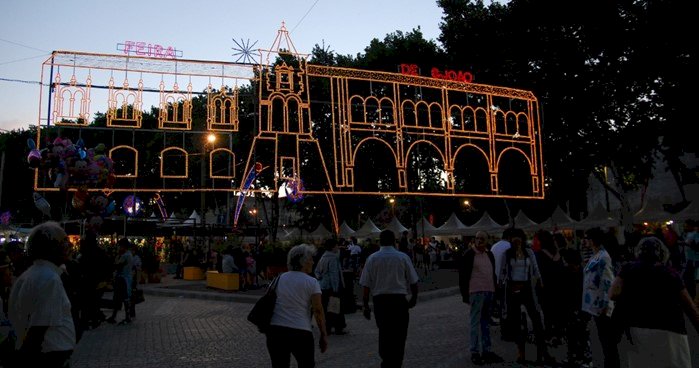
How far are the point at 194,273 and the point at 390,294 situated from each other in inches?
904

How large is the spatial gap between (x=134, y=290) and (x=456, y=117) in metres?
27.4

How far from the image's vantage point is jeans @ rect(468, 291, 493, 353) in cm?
849

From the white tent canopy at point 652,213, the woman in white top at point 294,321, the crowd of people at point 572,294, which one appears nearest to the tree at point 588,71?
the white tent canopy at point 652,213

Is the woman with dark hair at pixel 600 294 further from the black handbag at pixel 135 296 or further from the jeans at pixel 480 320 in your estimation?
the black handbag at pixel 135 296

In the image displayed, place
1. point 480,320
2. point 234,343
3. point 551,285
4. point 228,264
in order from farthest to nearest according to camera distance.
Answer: point 228,264 < point 234,343 < point 551,285 < point 480,320

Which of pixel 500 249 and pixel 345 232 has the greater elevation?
pixel 345 232

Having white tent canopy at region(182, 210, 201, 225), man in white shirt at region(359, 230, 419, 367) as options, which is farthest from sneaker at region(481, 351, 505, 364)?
white tent canopy at region(182, 210, 201, 225)

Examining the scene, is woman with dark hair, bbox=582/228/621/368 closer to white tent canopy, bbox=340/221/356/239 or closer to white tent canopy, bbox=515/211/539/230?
white tent canopy, bbox=515/211/539/230

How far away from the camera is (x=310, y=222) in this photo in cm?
4434

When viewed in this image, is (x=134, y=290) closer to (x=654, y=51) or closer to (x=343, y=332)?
(x=343, y=332)

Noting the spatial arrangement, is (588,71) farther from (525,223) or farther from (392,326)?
(392,326)

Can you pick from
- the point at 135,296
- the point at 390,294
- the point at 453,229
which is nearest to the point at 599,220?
the point at 453,229

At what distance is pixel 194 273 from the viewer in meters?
28.4

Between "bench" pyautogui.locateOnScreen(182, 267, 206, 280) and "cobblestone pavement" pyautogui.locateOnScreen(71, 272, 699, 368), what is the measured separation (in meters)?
12.1
